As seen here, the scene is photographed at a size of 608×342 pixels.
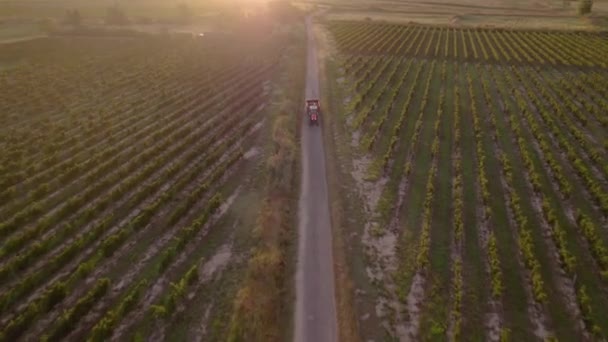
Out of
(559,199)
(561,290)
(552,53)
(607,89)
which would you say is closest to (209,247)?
(561,290)

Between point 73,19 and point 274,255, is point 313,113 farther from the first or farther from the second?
point 73,19

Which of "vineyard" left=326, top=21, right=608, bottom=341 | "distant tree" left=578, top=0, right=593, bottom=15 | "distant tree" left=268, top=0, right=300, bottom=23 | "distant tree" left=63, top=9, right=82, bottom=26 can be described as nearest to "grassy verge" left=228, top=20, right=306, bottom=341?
"vineyard" left=326, top=21, right=608, bottom=341

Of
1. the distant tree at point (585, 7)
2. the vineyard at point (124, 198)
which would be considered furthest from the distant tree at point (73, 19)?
the distant tree at point (585, 7)

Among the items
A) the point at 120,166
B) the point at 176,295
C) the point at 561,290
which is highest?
the point at 120,166

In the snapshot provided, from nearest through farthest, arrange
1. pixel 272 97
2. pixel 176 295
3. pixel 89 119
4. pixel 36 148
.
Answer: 1. pixel 176 295
2. pixel 36 148
3. pixel 89 119
4. pixel 272 97

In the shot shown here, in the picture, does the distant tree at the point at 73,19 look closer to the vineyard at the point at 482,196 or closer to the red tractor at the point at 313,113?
the vineyard at the point at 482,196

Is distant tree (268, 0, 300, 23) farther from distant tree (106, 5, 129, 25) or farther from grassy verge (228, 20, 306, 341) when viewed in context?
grassy verge (228, 20, 306, 341)

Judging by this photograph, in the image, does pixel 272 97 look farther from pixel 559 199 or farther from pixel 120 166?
pixel 559 199
